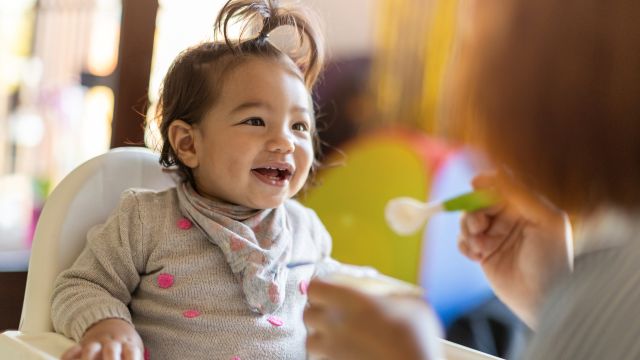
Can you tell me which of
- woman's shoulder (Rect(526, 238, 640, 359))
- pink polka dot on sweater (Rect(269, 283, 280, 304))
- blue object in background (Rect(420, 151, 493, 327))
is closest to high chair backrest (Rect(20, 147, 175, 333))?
A: pink polka dot on sweater (Rect(269, 283, 280, 304))

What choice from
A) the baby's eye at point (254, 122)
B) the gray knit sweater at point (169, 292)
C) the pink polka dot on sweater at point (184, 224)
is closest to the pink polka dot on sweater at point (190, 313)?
the gray knit sweater at point (169, 292)

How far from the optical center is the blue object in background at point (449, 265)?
85.0 inches

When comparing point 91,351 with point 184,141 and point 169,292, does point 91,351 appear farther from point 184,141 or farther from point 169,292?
point 184,141

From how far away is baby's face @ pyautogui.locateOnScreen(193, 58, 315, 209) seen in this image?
95cm

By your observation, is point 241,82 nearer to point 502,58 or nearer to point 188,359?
point 188,359

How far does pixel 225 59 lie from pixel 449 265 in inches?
54.1

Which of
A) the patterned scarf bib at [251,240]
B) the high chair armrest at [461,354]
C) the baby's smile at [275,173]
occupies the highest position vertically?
the baby's smile at [275,173]

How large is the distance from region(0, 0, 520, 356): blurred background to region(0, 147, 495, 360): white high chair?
11cm

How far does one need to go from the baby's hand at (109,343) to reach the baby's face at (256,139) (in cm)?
23

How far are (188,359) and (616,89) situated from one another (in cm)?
64

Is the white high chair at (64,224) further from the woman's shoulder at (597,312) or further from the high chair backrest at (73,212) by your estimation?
the woman's shoulder at (597,312)

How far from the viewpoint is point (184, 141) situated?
39.8 inches

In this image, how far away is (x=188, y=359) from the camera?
88 cm

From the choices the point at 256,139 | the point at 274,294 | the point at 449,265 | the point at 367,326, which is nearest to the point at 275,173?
the point at 256,139
